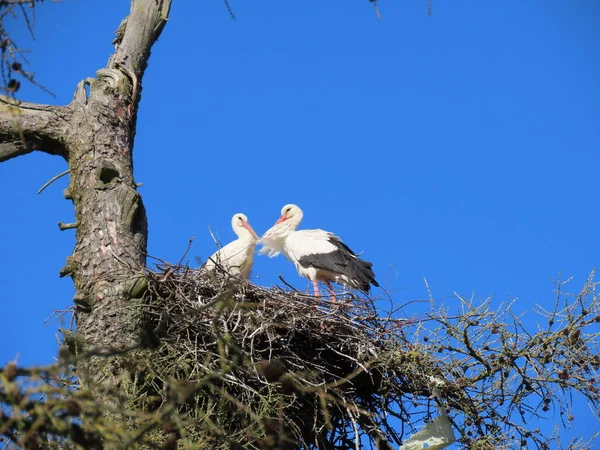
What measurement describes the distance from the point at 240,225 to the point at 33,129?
340cm

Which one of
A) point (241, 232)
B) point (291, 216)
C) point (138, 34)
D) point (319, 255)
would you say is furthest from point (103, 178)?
point (291, 216)

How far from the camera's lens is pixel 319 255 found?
8562mm

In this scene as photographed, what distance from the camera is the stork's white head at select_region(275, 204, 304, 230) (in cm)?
977

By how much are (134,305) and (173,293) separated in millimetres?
342

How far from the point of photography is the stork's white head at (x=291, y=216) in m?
9.77

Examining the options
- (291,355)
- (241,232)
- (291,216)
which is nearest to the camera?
(291,355)

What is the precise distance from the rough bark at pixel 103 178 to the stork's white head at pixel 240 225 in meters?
2.66

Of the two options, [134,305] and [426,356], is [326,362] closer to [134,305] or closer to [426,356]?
[426,356]

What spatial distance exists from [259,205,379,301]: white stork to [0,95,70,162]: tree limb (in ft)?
8.64

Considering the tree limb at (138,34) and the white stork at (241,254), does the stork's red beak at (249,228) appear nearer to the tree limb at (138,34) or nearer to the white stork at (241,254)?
the white stork at (241,254)

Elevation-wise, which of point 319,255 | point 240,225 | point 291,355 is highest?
point 240,225

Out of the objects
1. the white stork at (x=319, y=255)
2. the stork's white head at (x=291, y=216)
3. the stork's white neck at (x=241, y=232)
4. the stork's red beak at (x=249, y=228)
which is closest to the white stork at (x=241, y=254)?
the stork's white neck at (x=241, y=232)

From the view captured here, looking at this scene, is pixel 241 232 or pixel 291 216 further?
pixel 291 216

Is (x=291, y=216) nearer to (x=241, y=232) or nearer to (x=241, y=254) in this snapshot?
(x=241, y=232)
